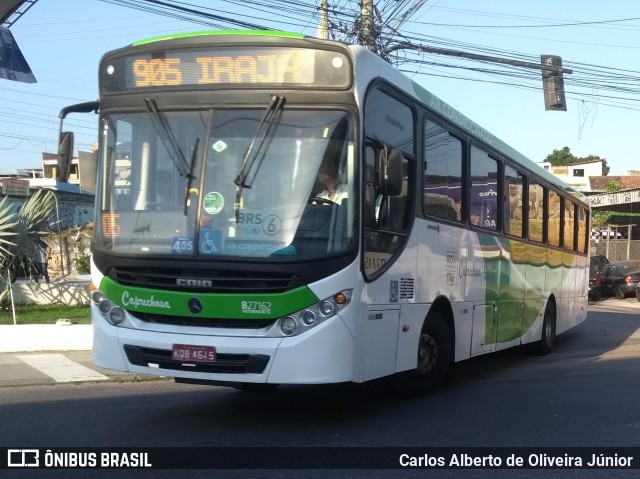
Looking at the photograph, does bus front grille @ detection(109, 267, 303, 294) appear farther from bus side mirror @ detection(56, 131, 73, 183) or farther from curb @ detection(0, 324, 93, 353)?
curb @ detection(0, 324, 93, 353)

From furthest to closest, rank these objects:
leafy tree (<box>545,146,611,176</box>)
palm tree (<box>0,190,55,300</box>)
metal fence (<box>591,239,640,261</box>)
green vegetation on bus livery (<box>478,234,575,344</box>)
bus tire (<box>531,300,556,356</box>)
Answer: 1. leafy tree (<box>545,146,611,176</box>)
2. metal fence (<box>591,239,640,261</box>)
3. palm tree (<box>0,190,55,300</box>)
4. bus tire (<box>531,300,556,356</box>)
5. green vegetation on bus livery (<box>478,234,575,344</box>)

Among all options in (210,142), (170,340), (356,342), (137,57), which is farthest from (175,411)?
(137,57)

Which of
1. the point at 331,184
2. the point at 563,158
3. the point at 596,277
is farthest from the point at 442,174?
the point at 563,158

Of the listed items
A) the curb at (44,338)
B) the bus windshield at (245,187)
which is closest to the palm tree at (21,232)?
the curb at (44,338)

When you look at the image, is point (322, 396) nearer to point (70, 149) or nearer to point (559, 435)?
point (559, 435)

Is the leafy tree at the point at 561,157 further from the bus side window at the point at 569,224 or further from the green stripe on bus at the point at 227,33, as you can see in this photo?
the green stripe on bus at the point at 227,33

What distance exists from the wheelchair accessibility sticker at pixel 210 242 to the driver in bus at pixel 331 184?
0.99 metres

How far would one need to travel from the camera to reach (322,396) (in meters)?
9.06

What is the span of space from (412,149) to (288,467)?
377 centimetres

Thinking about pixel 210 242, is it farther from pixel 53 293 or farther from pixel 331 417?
pixel 53 293

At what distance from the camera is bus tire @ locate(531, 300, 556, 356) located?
14.2 metres

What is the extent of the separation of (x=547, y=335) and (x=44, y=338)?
889 centimetres

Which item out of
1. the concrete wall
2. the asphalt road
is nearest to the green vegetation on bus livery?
the asphalt road

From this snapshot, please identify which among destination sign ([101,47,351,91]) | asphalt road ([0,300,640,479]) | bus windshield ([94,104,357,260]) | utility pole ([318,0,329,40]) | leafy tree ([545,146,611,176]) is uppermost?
leafy tree ([545,146,611,176])
